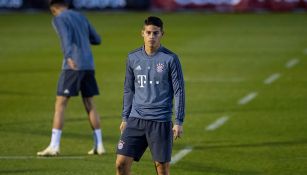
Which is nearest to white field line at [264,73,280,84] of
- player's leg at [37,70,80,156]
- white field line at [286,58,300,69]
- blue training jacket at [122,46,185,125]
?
white field line at [286,58,300,69]

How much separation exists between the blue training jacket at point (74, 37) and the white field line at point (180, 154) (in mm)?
1898

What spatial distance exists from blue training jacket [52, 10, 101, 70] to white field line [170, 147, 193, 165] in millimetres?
1898

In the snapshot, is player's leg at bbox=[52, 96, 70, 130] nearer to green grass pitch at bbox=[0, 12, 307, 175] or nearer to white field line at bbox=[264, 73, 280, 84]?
green grass pitch at bbox=[0, 12, 307, 175]

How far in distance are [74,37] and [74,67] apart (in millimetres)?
457

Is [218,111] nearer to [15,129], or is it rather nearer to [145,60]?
[15,129]

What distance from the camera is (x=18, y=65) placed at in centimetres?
2786

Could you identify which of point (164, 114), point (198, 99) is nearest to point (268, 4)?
point (198, 99)

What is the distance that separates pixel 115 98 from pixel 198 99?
1.79 metres

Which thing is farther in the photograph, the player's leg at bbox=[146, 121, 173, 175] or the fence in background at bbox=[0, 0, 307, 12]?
the fence in background at bbox=[0, 0, 307, 12]

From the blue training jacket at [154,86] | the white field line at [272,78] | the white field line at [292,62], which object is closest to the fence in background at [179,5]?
the white field line at [292,62]

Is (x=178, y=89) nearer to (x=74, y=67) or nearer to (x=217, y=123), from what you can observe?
(x=74, y=67)

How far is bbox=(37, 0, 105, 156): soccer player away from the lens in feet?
51.0

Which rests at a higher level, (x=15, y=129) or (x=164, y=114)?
(x=164, y=114)

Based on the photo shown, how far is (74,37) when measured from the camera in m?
15.6
